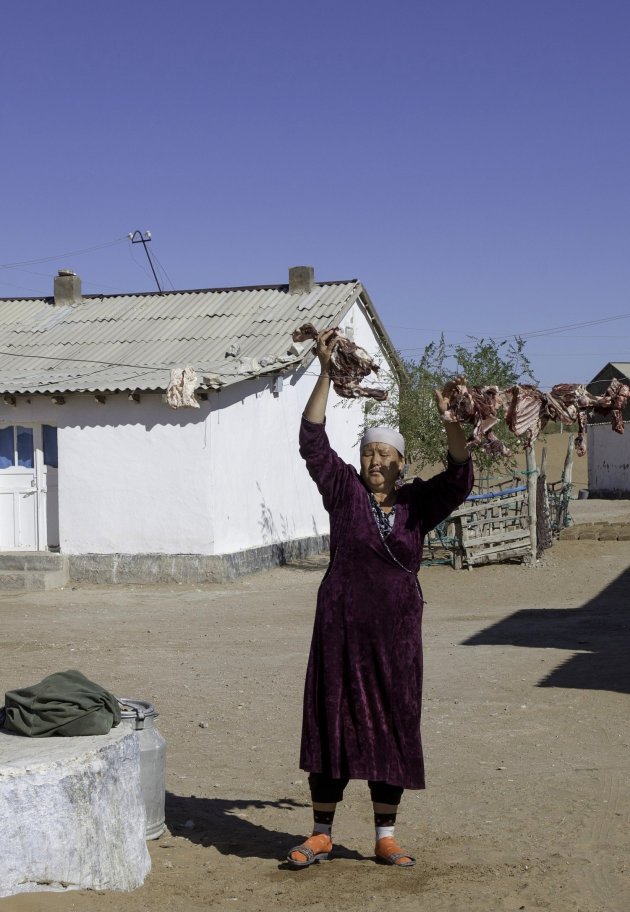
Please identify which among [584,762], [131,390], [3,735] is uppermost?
[131,390]

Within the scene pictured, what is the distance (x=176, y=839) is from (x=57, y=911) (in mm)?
1163

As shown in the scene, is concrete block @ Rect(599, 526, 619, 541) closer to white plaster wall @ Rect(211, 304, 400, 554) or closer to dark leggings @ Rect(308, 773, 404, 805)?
white plaster wall @ Rect(211, 304, 400, 554)

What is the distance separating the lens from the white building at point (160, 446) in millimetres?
16453

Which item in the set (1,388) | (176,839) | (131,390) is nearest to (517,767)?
(176,839)

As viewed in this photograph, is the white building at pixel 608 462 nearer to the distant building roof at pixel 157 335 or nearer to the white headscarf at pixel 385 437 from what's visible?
Answer: the distant building roof at pixel 157 335

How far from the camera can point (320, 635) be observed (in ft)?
15.3

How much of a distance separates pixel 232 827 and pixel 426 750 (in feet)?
5.84

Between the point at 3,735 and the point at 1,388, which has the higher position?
the point at 1,388

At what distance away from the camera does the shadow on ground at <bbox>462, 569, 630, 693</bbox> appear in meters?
8.99

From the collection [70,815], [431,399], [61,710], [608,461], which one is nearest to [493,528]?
[431,399]

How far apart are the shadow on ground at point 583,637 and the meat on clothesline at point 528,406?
3.81 meters

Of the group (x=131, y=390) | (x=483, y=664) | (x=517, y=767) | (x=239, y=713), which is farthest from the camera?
(x=131, y=390)

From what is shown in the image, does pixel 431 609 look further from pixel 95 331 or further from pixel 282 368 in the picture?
pixel 95 331

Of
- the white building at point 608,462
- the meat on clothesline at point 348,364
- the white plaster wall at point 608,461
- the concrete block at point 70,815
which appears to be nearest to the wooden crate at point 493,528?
the meat on clothesline at point 348,364
